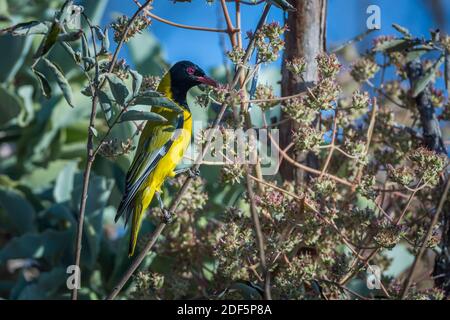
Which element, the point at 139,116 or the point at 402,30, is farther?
the point at 402,30

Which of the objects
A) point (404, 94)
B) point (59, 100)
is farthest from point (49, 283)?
point (404, 94)

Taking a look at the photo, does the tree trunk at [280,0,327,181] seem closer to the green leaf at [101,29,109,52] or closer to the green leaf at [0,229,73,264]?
the green leaf at [101,29,109,52]

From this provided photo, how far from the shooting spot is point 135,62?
3.15m

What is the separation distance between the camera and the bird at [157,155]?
2164mm

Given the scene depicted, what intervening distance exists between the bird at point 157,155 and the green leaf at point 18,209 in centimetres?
71

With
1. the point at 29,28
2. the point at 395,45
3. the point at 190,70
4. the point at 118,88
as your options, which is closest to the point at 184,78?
the point at 190,70

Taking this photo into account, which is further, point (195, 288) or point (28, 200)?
point (28, 200)

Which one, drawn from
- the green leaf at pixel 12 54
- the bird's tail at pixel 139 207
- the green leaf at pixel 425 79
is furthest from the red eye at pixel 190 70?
the green leaf at pixel 12 54

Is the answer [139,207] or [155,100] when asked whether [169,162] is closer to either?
[139,207]

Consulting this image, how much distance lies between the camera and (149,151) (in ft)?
7.19

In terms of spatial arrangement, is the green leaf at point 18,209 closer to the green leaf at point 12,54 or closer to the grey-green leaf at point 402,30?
the green leaf at point 12,54

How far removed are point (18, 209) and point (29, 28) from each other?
1539 millimetres

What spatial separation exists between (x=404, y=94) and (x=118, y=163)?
115 cm
